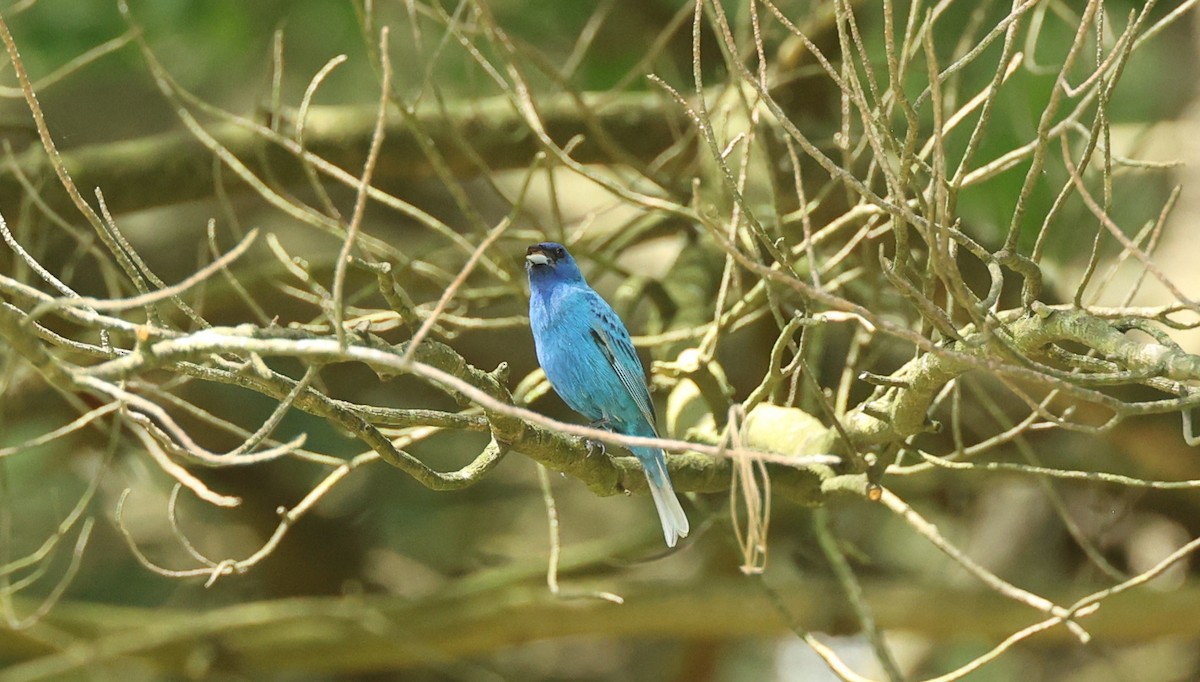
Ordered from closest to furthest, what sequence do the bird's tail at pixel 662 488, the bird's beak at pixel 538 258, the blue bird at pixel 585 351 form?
the bird's tail at pixel 662 488 → the blue bird at pixel 585 351 → the bird's beak at pixel 538 258

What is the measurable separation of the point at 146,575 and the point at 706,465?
16.5ft

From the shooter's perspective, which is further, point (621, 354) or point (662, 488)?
point (621, 354)

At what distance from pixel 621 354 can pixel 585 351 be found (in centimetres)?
16

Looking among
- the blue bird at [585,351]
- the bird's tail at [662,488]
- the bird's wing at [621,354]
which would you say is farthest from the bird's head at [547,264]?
the bird's tail at [662,488]

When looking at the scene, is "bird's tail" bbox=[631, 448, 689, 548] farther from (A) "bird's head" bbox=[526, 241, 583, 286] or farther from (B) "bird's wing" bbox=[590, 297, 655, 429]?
(A) "bird's head" bbox=[526, 241, 583, 286]

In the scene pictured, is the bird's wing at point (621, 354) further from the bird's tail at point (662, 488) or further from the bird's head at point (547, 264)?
the bird's tail at point (662, 488)

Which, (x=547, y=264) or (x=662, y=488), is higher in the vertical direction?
(x=547, y=264)

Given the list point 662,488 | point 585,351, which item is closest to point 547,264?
point 585,351

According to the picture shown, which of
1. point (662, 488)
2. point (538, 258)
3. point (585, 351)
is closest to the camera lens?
point (662, 488)

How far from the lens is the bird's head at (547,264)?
4.97m

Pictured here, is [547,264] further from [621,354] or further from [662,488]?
[662,488]

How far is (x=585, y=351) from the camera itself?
4746 mm

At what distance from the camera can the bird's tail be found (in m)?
3.87

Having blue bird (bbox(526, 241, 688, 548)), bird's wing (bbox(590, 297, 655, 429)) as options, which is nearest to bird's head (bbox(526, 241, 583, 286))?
blue bird (bbox(526, 241, 688, 548))
